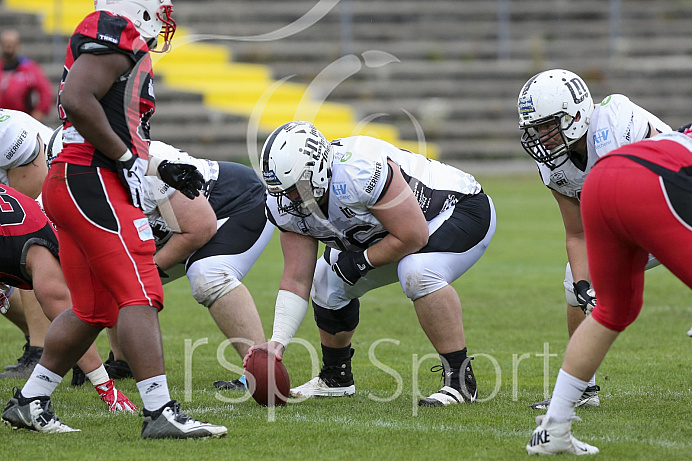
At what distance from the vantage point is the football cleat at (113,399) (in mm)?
4562

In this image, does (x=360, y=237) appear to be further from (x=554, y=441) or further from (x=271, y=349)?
(x=554, y=441)

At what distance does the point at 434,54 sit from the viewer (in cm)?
2072

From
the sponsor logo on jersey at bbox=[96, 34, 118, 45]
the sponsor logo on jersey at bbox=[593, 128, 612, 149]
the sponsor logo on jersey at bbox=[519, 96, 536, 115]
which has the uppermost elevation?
the sponsor logo on jersey at bbox=[96, 34, 118, 45]

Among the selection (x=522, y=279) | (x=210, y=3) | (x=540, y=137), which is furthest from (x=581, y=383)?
(x=210, y=3)

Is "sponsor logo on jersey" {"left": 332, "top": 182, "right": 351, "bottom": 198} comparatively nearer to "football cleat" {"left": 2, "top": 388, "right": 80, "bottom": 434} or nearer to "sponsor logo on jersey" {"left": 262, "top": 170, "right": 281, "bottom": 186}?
"sponsor logo on jersey" {"left": 262, "top": 170, "right": 281, "bottom": 186}

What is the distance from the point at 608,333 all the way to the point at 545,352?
2422 millimetres

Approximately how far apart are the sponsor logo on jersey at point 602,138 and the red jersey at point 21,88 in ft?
35.0

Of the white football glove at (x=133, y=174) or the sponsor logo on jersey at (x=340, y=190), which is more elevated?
the white football glove at (x=133, y=174)

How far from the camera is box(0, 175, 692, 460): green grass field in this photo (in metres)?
3.75

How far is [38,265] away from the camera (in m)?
4.80

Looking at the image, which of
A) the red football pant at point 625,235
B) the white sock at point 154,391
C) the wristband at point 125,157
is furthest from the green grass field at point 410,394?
the wristband at point 125,157

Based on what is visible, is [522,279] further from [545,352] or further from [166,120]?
[166,120]

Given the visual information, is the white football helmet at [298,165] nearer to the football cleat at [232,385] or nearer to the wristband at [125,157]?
the wristband at [125,157]

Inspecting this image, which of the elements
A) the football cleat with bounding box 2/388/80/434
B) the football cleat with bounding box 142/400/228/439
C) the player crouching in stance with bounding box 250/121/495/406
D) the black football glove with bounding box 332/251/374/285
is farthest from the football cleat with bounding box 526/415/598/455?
the football cleat with bounding box 2/388/80/434
